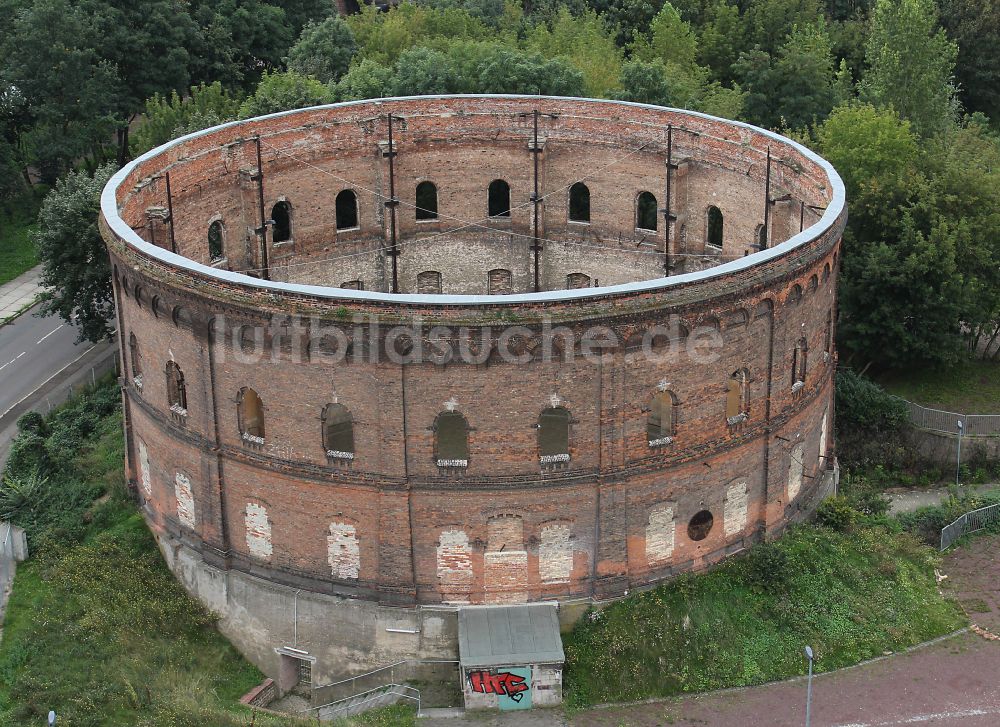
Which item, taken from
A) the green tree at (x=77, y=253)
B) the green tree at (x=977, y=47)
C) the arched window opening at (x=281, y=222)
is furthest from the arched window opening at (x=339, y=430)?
the green tree at (x=977, y=47)

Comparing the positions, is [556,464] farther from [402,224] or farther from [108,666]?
[402,224]

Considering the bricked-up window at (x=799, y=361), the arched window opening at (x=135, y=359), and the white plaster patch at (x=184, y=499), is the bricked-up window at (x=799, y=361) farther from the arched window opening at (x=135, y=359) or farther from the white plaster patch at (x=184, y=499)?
the arched window opening at (x=135, y=359)

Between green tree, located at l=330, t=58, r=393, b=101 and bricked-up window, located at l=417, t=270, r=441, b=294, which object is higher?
green tree, located at l=330, t=58, r=393, b=101

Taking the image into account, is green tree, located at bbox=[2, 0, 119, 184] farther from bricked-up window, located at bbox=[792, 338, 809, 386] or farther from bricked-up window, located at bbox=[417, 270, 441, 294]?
bricked-up window, located at bbox=[792, 338, 809, 386]

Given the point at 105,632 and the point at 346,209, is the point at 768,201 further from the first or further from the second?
the point at 105,632

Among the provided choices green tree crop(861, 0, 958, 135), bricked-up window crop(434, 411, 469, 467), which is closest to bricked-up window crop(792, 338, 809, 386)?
bricked-up window crop(434, 411, 469, 467)

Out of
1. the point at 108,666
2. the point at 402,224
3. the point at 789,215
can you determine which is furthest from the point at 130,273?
the point at 789,215
